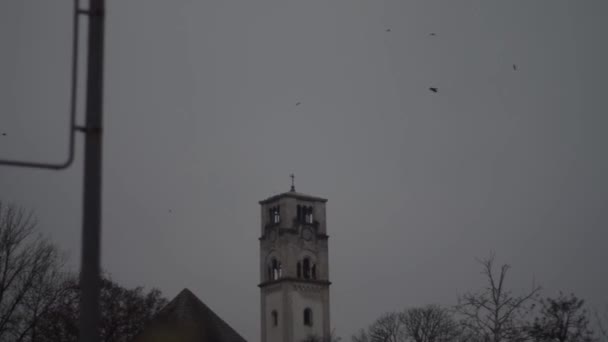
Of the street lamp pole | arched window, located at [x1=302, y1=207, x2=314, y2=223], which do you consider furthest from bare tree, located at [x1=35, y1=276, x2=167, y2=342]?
the street lamp pole

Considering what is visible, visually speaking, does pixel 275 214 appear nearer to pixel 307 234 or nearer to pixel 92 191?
pixel 307 234

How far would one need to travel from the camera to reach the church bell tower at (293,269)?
72750mm

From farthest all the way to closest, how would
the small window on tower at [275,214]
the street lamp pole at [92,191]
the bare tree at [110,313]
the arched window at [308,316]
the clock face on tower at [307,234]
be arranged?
the small window on tower at [275,214] → the clock face on tower at [307,234] → the arched window at [308,316] → the bare tree at [110,313] → the street lamp pole at [92,191]

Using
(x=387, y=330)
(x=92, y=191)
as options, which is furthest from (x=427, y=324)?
(x=92, y=191)

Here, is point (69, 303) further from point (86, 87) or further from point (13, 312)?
point (86, 87)

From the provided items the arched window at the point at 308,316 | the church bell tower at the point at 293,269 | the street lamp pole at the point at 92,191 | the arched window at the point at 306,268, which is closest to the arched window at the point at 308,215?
the church bell tower at the point at 293,269

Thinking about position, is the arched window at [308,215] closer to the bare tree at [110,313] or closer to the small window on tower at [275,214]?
the small window on tower at [275,214]

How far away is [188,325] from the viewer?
140 ft

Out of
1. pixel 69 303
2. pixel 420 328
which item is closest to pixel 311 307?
pixel 420 328

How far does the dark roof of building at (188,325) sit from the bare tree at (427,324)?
39751mm

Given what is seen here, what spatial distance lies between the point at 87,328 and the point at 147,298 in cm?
5531

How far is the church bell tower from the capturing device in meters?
72.8

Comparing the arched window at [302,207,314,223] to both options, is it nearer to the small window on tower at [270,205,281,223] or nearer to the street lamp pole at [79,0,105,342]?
the small window on tower at [270,205,281,223]

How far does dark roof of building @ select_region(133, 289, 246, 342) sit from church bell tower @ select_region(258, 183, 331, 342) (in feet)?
92.5
